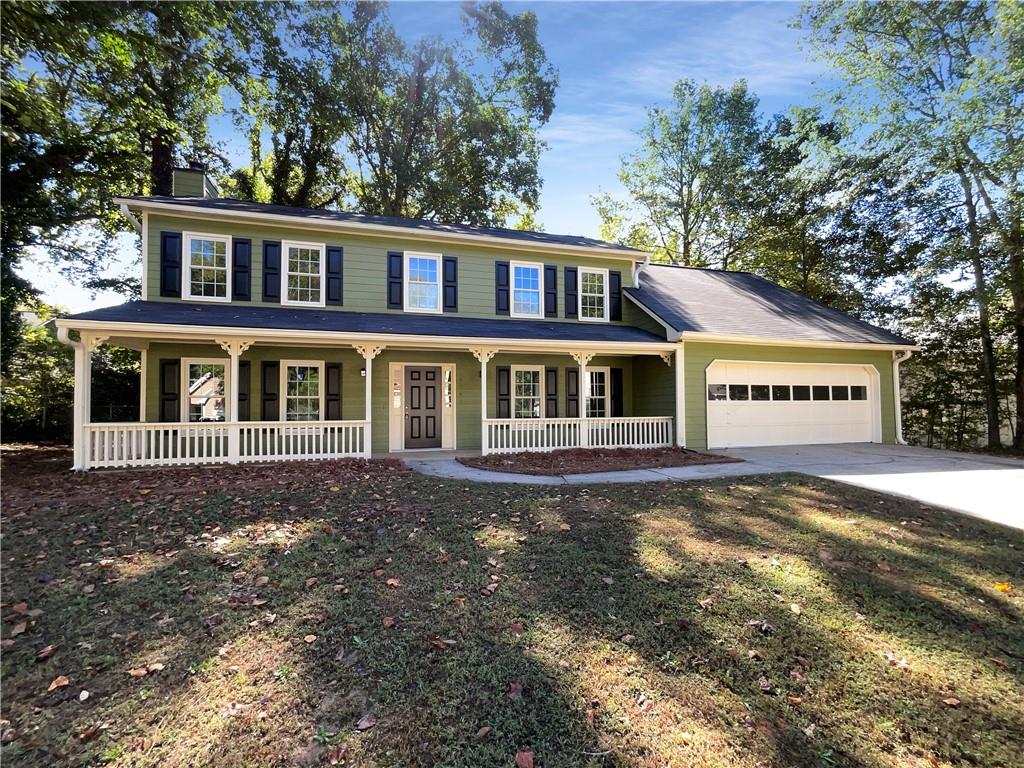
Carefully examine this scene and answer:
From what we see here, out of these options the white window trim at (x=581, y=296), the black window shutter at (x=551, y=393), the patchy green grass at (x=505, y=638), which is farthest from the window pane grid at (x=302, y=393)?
the white window trim at (x=581, y=296)

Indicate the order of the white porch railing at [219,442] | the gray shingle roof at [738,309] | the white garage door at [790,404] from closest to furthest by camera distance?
the white porch railing at [219,442]
the white garage door at [790,404]
the gray shingle roof at [738,309]

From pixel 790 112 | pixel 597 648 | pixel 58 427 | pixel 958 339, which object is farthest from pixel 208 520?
pixel 790 112

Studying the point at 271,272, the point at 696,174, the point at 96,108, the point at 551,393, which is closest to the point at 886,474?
the point at 551,393

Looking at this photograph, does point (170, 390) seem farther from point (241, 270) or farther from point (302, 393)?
point (241, 270)

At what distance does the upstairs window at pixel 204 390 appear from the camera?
33.5 ft

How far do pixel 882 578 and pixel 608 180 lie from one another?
25911mm

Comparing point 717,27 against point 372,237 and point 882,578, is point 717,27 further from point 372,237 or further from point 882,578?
point 882,578

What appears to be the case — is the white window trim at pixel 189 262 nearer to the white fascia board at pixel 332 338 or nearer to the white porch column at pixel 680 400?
the white fascia board at pixel 332 338

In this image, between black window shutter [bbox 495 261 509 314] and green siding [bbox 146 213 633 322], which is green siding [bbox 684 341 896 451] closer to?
green siding [bbox 146 213 633 322]

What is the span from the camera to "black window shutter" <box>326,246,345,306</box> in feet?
36.5

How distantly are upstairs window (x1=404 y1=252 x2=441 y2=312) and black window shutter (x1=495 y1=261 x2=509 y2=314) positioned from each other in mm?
1552

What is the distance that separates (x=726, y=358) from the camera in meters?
11.8

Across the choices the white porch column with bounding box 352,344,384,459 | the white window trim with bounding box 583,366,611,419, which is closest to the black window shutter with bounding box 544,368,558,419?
the white window trim with bounding box 583,366,611,419

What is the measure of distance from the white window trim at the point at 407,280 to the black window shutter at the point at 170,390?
5.15 m
